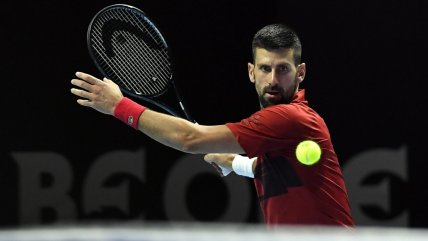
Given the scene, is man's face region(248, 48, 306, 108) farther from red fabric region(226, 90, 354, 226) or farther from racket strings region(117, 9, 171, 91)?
racket strings region(117, 9, 171, 91)

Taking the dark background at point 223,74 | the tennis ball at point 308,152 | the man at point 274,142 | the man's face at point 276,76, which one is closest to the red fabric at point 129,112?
the man at point 274,142

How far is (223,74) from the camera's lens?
5.66 m

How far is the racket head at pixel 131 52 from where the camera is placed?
11.3 feet

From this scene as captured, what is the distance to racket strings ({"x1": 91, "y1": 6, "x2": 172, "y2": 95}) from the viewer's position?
11.4 ft

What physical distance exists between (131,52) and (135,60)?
4cm

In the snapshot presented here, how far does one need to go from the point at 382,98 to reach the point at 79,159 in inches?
83.3

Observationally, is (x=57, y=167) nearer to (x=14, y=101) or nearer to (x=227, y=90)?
(x=14, y=101)

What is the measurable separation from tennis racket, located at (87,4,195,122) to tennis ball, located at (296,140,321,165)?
2.75 ft

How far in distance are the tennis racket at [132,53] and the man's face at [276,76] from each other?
0.59 metres

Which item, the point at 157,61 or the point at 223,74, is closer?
the point at 157,61

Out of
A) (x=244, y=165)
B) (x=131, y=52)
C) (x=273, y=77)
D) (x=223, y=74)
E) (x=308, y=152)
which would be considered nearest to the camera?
(x=308, y=152)

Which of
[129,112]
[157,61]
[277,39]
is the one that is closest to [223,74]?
[157,61]

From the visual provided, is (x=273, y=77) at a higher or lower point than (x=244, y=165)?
higher

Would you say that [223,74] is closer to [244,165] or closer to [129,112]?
[244,165]
